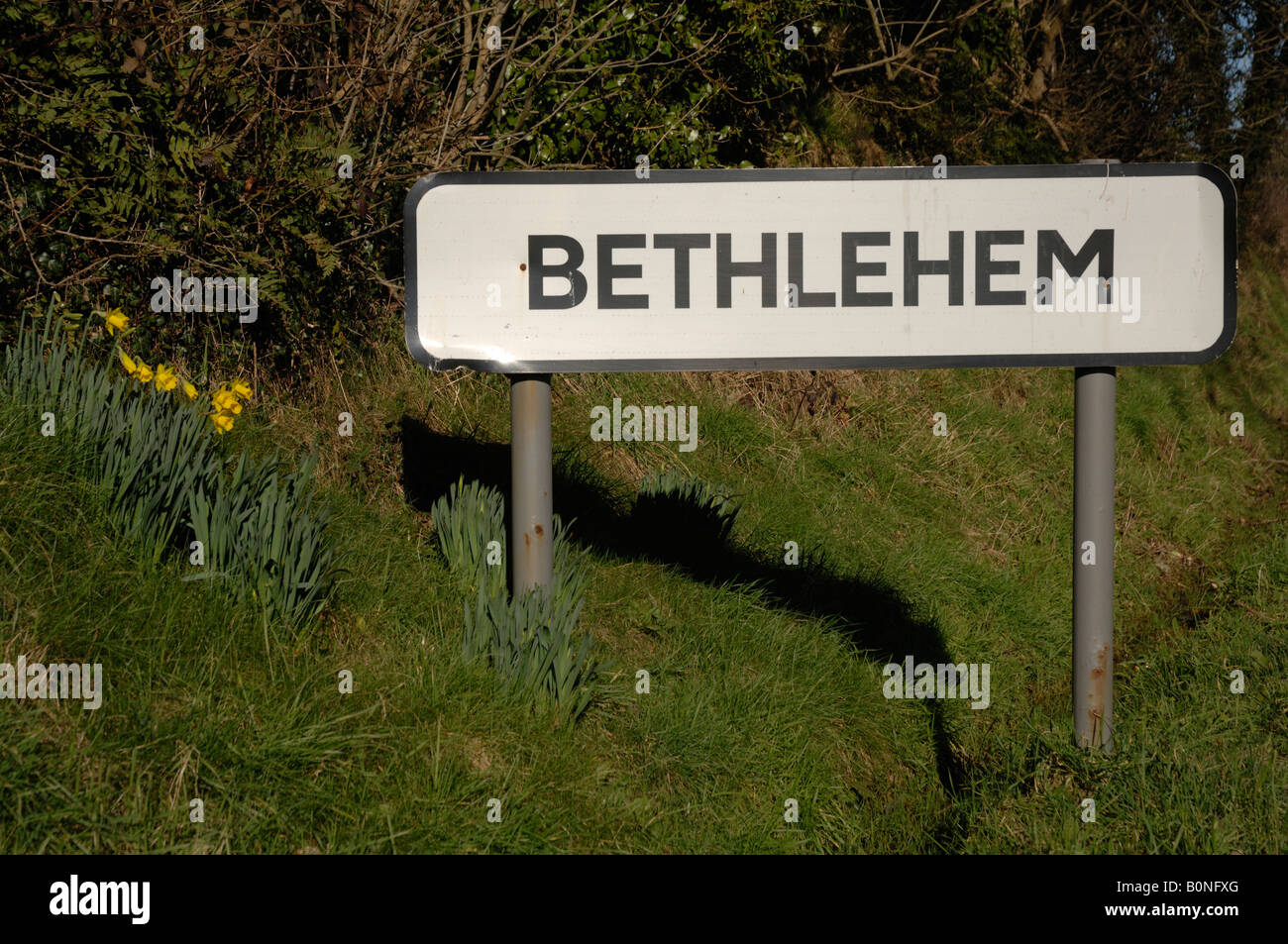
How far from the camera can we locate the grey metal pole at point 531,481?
Result: 2.88m

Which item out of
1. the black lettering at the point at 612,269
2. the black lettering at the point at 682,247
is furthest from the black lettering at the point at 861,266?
the black lettering at the point at 612,269

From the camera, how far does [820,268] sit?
9.31 ft

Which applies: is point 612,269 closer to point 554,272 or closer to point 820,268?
point 554,272

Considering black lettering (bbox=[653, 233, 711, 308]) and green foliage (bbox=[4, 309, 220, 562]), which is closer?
black lettering (bbox=[653, 233, 711, 308])

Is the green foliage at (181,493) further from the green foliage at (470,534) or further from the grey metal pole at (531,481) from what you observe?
the grey metal pole at (531,481)

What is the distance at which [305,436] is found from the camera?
14.6 feet

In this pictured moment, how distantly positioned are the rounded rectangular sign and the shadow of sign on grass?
4.48 ft

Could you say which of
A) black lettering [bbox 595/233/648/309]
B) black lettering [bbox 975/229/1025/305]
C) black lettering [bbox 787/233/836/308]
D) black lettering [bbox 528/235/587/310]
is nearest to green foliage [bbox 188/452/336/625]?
black lettering [bbox 528/235/587/310]

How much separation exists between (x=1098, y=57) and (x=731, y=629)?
1173cm

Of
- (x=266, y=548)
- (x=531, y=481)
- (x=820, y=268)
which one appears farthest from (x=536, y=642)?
(x=820, y=268)

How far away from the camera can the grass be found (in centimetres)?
240

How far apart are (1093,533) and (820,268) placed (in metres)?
0.93

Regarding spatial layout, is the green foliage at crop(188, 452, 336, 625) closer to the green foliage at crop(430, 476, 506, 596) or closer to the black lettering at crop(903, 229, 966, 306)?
the green foliage at crop(430, 476, 506, 596)

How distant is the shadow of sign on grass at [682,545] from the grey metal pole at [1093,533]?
3.57 feet
